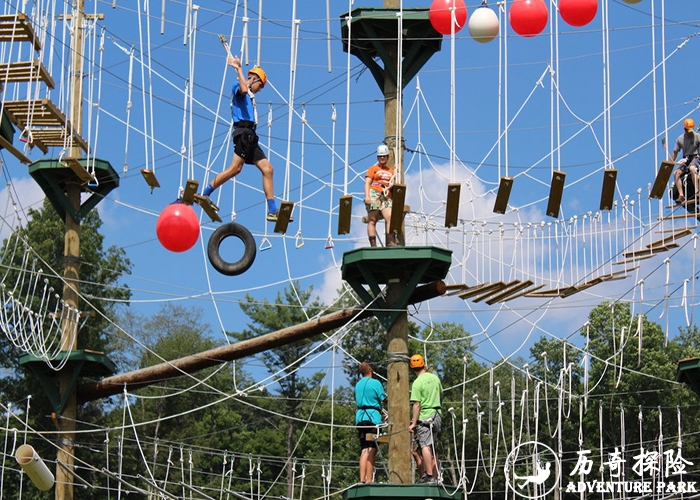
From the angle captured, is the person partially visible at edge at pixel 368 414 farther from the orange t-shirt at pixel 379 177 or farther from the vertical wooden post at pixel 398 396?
the orange t-shirt at pixel 379 177

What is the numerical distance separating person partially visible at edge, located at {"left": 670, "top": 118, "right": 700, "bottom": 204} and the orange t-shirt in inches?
138

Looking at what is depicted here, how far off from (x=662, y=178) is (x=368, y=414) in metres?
3.63

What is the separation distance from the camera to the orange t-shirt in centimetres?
1307

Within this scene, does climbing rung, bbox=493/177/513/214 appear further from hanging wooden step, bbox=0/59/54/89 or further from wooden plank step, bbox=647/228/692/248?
hanging wooden step, bbox=0/59/54/89

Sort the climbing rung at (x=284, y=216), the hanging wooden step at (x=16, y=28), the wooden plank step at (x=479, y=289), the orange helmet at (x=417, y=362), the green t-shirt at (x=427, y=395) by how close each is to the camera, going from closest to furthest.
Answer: the climbing rung at (x=284, y=216) < the green t-shirt at (x=427, y=395) < the orange helmet at (x=417, y=362) < the hanging wooden step at (x=16, y=28) < the wooden plank step at (x=479, y=289)

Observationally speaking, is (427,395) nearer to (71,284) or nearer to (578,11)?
(578,11)

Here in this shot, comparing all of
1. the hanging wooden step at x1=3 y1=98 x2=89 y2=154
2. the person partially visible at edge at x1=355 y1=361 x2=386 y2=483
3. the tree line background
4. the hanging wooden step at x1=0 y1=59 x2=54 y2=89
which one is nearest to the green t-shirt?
the person partially visible at edge at x1=355 y1=361 x2=386 y2=483

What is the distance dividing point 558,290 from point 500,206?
2390mm

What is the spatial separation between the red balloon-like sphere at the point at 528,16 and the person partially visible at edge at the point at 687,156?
271 cm

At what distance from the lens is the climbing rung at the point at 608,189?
12.3 meters

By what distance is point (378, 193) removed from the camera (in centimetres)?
1309

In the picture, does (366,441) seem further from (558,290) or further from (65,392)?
(65,392)

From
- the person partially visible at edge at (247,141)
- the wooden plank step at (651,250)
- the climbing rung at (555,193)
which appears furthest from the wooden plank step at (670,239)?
the person partially visible at edge at (247,141)

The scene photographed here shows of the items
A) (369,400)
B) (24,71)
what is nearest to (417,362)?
(369,400)
